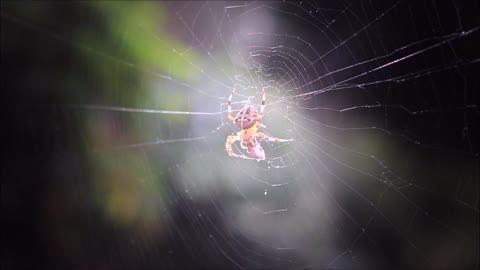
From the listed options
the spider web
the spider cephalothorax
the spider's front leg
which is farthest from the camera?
the spider's front leg

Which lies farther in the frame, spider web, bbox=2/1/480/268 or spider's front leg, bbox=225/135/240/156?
spider's front leg, bbox=225/135/240/156

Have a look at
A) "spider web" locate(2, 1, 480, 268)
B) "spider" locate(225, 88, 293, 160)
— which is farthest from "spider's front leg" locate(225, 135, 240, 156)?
"spider web" locate(2, 1, 480, 268)

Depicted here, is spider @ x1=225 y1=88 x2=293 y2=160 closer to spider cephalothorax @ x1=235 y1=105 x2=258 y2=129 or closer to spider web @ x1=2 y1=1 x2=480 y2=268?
spider cephalothorax @ x1=235 y1=105 x2=258 y2=129

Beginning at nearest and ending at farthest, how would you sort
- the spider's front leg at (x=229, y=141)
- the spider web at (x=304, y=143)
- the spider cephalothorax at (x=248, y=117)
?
the spider web at (x=304, y=143)
the spider cephalothorax at (x=248, y=117)
the spider's front leg at (x=229, y=141)

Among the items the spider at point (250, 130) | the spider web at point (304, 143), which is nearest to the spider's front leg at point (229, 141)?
the spider at point (250, 130)

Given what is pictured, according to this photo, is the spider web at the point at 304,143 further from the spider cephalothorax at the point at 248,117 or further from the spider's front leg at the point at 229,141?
the spider cephalothorax at the point at 248,117

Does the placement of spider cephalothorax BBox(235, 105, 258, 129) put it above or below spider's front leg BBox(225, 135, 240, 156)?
above

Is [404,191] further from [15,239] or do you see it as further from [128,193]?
[15,239]

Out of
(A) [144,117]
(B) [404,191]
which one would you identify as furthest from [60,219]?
(B) [404,191]

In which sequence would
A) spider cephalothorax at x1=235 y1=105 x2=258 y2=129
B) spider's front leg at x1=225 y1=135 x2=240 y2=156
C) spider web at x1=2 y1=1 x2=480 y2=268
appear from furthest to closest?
spider's front leg at x1=225 y1=135 x2=240 y2=156 < spider cephalothorax at x1=235 y1=105 x2=258 y2=129 < spider web at x1=2 y1=1 x2=480 y2=268
